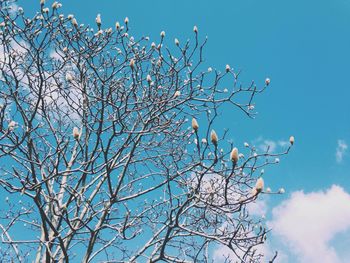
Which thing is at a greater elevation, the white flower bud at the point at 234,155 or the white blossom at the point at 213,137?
the white blossom at the point at 213,137

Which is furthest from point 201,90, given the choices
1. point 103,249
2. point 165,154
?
point 103,249

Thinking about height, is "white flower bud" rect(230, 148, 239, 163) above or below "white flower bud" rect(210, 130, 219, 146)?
below

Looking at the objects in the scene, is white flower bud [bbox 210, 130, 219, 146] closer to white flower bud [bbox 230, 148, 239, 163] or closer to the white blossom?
the white blossom

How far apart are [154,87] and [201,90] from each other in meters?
0.79

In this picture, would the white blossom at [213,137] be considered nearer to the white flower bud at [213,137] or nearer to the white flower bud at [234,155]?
the white flower bud at [213,137]

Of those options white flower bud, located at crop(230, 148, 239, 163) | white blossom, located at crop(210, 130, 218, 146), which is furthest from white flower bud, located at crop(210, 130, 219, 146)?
white flower bud, located at crop(230, 148, 239, 163)

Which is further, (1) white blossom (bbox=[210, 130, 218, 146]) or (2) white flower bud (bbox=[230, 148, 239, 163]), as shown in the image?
(1) white blossom (bbox=[210, 130, 218, 146])

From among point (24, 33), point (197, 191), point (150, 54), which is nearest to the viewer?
point (197, 191)

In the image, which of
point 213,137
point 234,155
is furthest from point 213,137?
point 234,155

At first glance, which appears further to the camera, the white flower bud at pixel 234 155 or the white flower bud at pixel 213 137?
the white flower bud at pixel 213 137

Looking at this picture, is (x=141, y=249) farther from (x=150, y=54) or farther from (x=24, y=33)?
(x=24, y=33)

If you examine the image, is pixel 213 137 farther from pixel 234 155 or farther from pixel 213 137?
pixel 234 155

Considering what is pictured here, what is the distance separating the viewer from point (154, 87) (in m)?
6.89

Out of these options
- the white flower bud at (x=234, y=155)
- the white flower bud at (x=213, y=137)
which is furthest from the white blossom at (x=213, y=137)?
the white flower bud at (x=234, y=155)
